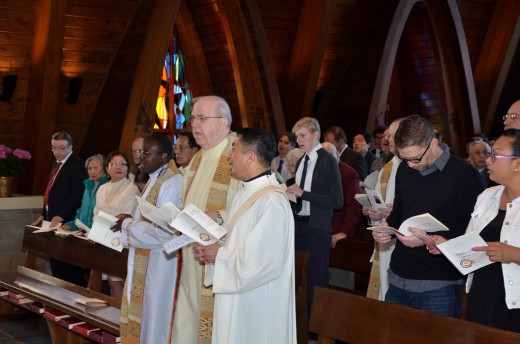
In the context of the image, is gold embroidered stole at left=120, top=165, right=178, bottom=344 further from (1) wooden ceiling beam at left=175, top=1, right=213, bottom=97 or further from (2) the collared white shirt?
(1) wooden ceiling beam at left=175, top=1, right=213, bottom=97

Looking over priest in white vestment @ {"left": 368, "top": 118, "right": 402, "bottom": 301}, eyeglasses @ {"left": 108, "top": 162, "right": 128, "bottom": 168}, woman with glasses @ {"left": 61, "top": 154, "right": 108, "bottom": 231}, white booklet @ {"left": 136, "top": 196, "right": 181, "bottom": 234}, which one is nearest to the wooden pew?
priest in white vestment @ {"left": 368, "top": 118, "right": 402, "bottom": 301}

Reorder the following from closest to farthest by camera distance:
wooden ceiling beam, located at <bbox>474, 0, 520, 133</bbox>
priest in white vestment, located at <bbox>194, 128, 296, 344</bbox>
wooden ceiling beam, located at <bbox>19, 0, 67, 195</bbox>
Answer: priest in white vestment, located at <bbox>194, 128, 296, 344</bbox>, wooden ceiling beam, located at <bbox>19, 0, 67, 195</bbox>, wooden ceiling beam, located at <bbox>474, 0, 520, 133</bbox>

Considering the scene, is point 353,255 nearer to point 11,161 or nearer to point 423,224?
point 423,224

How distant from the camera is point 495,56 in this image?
53.5ft

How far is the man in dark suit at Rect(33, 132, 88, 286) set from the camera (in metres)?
7.47

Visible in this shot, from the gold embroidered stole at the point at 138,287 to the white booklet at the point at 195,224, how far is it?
1214 millimetres

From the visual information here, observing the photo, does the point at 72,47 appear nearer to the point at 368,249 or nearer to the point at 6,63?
the point at 6,63

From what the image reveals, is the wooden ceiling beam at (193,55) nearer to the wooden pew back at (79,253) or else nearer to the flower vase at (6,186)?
the flower vase at (6,186)

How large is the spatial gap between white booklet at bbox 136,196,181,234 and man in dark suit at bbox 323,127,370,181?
14.0 ft

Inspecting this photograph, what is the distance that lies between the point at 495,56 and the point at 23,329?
12.6 metres

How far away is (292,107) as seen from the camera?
1301 cm

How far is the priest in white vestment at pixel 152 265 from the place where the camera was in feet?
14.7

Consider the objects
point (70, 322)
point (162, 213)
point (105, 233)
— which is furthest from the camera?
point (70, 322)

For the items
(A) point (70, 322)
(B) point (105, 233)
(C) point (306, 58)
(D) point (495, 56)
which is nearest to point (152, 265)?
(B) point (105, 233)
